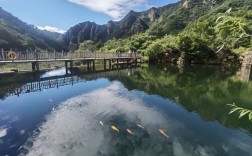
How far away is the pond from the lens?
9203mm

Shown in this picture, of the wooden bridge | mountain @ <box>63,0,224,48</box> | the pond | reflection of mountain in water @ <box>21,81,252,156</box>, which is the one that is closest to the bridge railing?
the wooden bridge

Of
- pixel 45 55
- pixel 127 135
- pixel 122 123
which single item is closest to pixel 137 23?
pixel 45 55

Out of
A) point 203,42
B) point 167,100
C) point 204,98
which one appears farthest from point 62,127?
point 203,42

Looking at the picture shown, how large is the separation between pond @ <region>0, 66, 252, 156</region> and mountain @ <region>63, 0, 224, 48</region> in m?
112

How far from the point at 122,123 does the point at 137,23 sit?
467 ft

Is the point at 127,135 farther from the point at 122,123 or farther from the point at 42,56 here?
the point at 42,56

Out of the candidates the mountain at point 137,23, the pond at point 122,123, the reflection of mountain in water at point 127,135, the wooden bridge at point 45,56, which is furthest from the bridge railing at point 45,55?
the mountain at point 137,23

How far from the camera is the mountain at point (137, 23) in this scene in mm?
133225

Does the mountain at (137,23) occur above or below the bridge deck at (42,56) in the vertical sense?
above

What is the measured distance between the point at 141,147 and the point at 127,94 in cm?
1002

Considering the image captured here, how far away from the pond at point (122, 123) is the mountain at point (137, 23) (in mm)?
111582

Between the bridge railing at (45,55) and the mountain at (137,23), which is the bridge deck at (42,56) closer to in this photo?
the bridge railing at (45,55)

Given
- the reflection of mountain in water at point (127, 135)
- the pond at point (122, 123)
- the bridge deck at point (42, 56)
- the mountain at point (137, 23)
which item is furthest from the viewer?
the mountain at point (137, 23)

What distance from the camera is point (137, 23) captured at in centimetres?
14988
